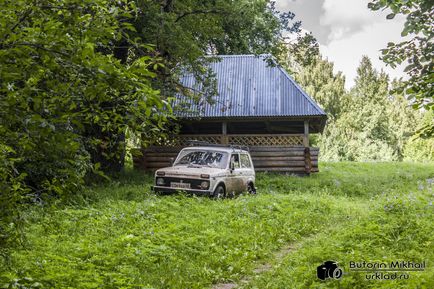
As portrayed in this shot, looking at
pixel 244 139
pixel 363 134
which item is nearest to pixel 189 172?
pixel 244 139

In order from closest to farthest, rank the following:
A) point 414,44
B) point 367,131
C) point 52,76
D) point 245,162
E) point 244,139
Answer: point 52,76
point 414,44
point 245,162
point 244,139
point 367,131

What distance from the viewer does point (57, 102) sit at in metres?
3.64

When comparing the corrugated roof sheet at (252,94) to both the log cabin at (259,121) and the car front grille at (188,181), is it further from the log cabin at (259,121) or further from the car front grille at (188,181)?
the car front grille at (188,181)

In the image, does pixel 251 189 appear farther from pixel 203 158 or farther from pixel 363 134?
pixel 363 134

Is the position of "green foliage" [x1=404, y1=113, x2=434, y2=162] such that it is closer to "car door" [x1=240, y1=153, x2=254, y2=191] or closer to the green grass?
"car door" [x1=240, y1=153, x2=254, y2=191]

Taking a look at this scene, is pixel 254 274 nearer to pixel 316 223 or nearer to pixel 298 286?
pixel 298 286

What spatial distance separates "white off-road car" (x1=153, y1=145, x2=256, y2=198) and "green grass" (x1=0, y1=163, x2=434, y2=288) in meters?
0.67

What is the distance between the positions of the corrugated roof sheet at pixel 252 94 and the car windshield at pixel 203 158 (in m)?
5.79

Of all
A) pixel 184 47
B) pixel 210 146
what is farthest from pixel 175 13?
pixel 210 146

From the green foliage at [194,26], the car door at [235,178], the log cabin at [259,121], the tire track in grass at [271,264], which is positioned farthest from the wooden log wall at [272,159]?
the tire track in grass at [271,264]

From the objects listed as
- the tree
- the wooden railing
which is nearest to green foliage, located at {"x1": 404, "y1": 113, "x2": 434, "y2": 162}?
the tree

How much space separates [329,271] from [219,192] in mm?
7520

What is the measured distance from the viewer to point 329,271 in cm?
563

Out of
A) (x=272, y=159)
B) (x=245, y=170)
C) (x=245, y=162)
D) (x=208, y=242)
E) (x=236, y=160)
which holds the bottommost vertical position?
(x=208, y=242)
